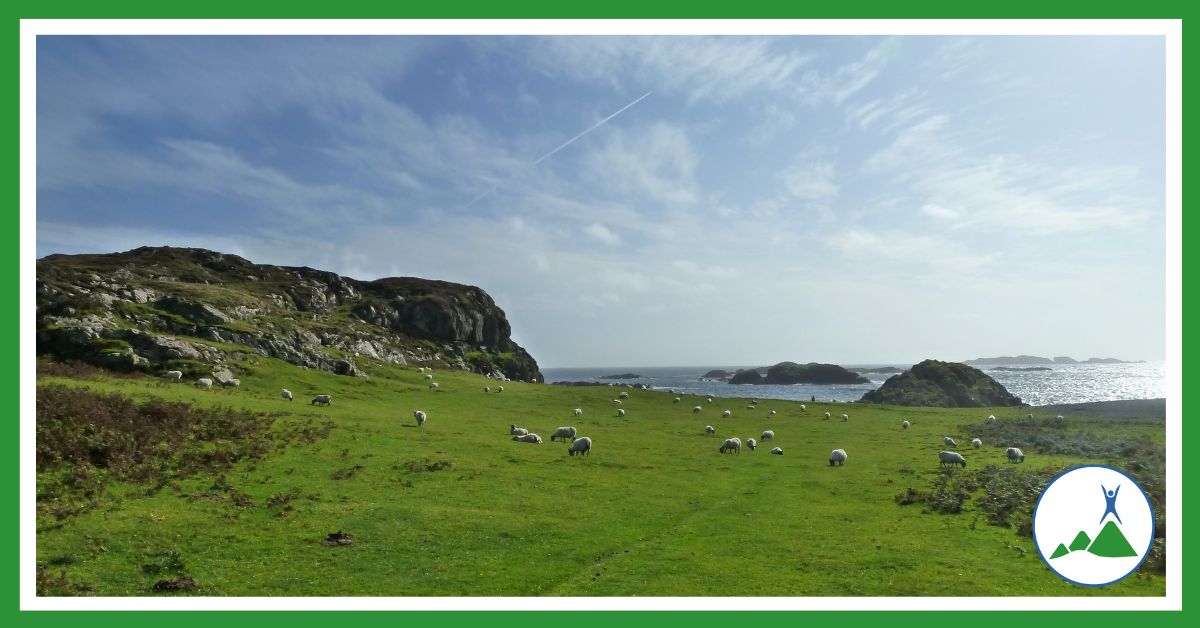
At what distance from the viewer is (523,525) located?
2298 cm

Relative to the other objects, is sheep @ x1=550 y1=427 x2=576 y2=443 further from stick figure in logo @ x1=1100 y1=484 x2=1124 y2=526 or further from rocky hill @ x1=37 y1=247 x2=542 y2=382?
rocky hill @ x1=37 y1=247 x2=542 y2=382

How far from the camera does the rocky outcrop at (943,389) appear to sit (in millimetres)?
114438

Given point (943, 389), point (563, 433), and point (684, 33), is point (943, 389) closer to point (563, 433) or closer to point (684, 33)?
point (563, 433)

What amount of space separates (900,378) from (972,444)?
90504 mm

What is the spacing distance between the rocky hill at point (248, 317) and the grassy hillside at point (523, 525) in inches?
730

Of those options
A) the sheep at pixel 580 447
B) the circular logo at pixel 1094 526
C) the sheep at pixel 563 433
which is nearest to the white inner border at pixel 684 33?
the circular logo at pixel 1094 526

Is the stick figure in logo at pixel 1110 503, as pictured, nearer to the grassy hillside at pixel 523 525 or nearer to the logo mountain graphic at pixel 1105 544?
the logo mountain graphic at pixel 1105 544

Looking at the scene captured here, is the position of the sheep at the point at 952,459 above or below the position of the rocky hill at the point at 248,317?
below

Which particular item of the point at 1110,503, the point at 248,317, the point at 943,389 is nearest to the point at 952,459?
the point at 1110,503

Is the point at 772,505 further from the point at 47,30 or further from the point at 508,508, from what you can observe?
the point at 47,30

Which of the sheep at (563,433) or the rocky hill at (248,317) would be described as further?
the rocky hill at (248,317)

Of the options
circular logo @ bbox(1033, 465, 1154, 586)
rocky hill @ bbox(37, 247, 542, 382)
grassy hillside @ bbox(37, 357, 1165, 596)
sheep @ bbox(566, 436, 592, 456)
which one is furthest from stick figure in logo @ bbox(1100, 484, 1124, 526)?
rocky hill @ bbox(37, 247, 542, 382)

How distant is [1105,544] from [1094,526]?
533mm

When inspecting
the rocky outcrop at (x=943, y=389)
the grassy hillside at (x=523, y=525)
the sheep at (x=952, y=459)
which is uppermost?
the grassy hillside at (x=523, y=525)
